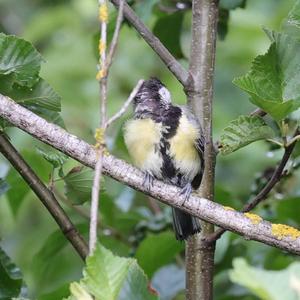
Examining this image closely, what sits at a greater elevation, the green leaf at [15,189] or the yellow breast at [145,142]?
the yellow breast at [145,142]

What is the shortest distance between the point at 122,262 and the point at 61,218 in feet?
2.56

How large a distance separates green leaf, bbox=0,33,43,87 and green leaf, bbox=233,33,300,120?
611 millimetres

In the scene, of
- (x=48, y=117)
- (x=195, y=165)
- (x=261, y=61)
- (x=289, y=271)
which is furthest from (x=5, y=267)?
(x=289, y=271)

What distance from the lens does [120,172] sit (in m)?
2.17

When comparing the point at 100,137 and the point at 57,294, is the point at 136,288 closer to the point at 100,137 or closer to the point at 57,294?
the point at 57,294

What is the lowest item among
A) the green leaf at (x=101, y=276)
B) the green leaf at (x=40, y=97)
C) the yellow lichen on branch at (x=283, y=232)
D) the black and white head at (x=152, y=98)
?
the green leaf at (x=101, y=276)

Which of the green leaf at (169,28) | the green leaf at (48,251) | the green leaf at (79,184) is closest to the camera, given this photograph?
the green leaf at (79,184)

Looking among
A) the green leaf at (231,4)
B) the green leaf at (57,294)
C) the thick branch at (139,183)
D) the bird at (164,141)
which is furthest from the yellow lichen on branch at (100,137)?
the green leaf at (231,4)

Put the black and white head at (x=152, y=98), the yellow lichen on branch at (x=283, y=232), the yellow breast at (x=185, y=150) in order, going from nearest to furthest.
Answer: the yellow lichen on branch at (x=283, y=232) → the yellow breast at (x=185, y=150) → the black and white head at (x=152, y=98)

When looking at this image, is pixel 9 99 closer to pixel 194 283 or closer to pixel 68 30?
pixel 194 283

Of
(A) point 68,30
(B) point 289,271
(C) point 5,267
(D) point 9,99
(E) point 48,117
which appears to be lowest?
(B) point 289,271

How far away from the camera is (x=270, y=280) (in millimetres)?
1348

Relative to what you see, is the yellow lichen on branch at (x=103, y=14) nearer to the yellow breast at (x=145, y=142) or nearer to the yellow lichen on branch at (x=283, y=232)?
the yellow lichen on branch at (x=283, y=232)

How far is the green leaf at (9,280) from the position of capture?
2518 mm
